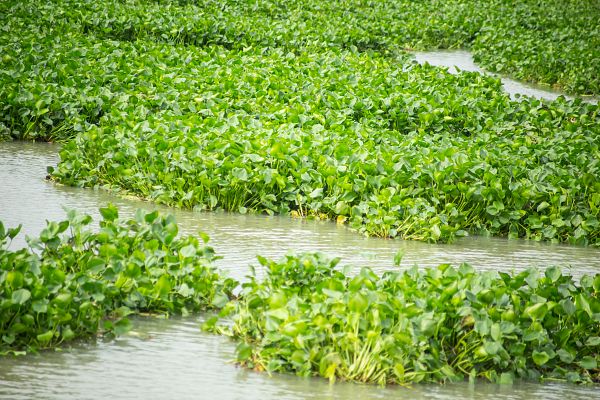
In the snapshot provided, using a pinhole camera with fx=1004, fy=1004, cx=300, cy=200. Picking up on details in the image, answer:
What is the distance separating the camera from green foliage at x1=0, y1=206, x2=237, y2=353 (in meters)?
4.39

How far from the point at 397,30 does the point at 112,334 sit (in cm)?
1399

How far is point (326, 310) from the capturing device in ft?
14.4

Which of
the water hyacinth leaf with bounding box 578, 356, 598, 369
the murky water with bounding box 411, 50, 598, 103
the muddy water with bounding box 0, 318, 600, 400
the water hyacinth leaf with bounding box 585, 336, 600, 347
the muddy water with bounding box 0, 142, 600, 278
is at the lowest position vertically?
the muddy water with bounding box 0, 318, 600, 400

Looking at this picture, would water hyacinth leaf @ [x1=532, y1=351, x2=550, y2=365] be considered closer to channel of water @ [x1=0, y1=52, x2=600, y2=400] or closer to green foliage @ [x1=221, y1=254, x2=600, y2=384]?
green foliage @ [x1=221, y1=254, x2=600, y2=384]

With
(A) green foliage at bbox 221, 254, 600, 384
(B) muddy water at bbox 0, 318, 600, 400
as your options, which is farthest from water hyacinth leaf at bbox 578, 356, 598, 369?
(B) muddy water at bbox 0, 318, 600, 400

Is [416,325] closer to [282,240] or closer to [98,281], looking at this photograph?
[98,281]

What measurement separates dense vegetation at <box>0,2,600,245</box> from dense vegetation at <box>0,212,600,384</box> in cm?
206

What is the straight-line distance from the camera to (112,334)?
4676mm

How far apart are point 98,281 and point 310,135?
3.66 meters

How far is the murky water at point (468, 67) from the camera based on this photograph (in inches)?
556

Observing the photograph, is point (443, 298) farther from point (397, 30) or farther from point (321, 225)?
point (397, 30)

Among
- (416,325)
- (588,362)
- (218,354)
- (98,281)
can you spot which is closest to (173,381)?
(218,354)

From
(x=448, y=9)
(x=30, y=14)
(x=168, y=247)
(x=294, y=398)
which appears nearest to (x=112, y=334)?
(x=168, y=247)

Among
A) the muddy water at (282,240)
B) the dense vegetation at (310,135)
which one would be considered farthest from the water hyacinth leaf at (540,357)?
the dense vegetation at (310,135)
